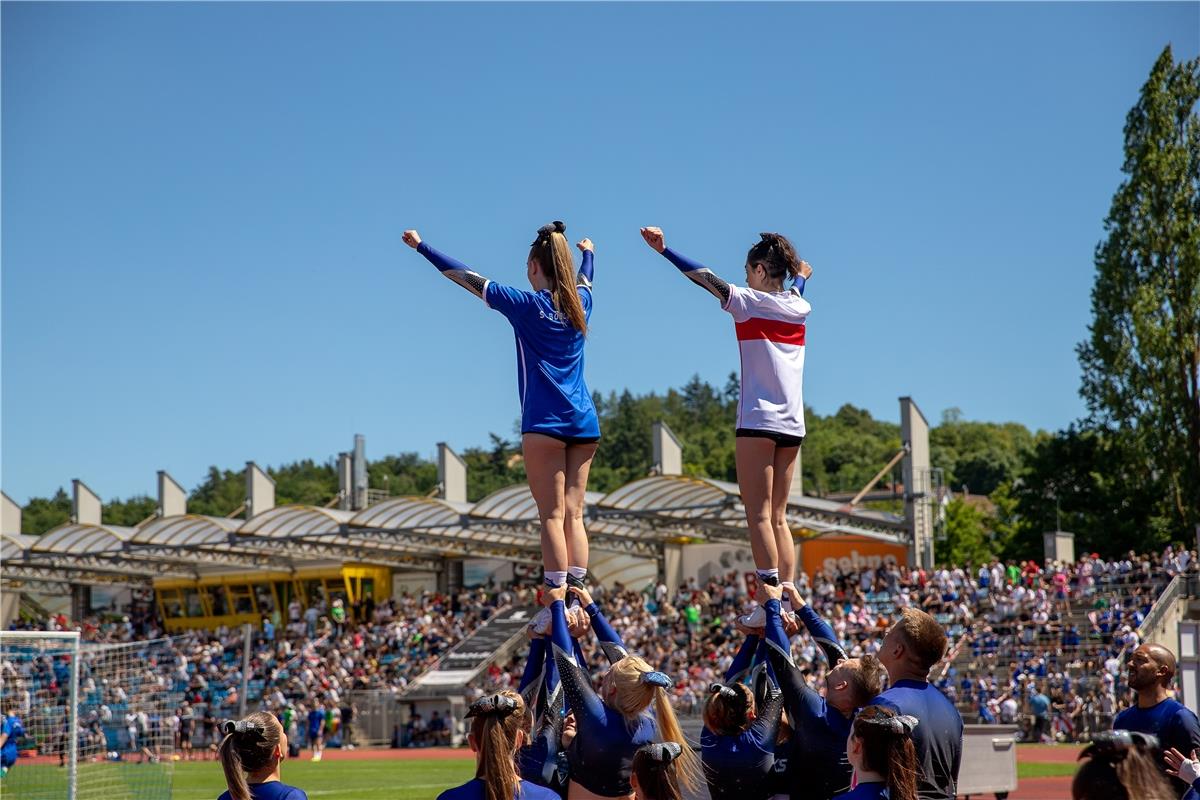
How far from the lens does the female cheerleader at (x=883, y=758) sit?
4.52m

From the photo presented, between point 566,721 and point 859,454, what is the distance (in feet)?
285

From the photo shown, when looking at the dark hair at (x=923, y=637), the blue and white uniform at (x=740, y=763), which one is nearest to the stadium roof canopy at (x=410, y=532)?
the blue and white uniform at (x=740, y=763)

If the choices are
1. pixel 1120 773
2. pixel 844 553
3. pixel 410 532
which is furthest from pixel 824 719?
pixel 410 532

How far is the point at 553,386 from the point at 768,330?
1.14 metres

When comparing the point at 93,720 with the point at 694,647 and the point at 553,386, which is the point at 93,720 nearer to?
the point at 694,647

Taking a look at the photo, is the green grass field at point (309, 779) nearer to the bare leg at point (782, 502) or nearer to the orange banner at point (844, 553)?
the bare leg at point (782, 502)

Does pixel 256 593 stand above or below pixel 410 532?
below

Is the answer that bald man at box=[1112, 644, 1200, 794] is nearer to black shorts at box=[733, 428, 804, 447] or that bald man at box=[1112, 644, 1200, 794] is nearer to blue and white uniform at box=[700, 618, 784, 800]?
blue and white uniform at box=[700, 618, 784, 800]

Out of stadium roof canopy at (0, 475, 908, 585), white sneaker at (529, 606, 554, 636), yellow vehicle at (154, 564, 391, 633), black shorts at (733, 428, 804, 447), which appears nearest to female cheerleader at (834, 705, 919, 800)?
white sneaker at (529, 606, 554, 636)

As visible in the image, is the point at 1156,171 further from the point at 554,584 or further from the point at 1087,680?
the point at 554,584

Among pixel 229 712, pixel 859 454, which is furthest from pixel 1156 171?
pixel 859 454

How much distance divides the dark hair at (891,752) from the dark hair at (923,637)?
2.28 ft

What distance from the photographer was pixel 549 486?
671 centimetres

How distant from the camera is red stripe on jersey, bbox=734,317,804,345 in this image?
707cm
